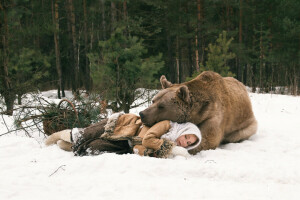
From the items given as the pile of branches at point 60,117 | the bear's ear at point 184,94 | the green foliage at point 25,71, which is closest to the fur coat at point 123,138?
the bear's ear at point 184,94

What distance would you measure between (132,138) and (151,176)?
850mm

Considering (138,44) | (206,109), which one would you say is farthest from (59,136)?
(138,44)

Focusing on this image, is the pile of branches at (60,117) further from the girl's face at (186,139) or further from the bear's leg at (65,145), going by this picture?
the girl's face at (186,139)

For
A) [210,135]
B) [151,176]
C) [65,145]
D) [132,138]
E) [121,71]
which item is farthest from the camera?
[121,71]

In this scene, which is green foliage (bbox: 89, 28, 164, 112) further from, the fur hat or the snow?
the fur hat

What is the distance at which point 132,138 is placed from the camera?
2.96m

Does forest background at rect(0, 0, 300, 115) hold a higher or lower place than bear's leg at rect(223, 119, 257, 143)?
higher

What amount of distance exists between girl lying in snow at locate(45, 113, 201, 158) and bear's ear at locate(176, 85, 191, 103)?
30 cm

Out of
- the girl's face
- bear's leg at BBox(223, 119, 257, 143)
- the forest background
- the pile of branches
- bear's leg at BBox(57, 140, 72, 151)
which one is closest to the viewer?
the girl's face

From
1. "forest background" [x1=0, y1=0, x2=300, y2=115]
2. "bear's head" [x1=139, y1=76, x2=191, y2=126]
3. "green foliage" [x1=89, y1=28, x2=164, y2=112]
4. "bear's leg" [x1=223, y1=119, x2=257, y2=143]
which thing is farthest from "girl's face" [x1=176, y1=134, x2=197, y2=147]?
"green foliage" [x1=89, y1=28, x2=164, y2=112]

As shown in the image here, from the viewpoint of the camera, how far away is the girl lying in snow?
2.72 meters

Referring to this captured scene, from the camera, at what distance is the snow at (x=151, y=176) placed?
1836 mm

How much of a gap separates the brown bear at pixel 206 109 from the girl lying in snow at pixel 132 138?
16cm

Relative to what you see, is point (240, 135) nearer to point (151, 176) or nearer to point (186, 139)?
point (186, 139)
